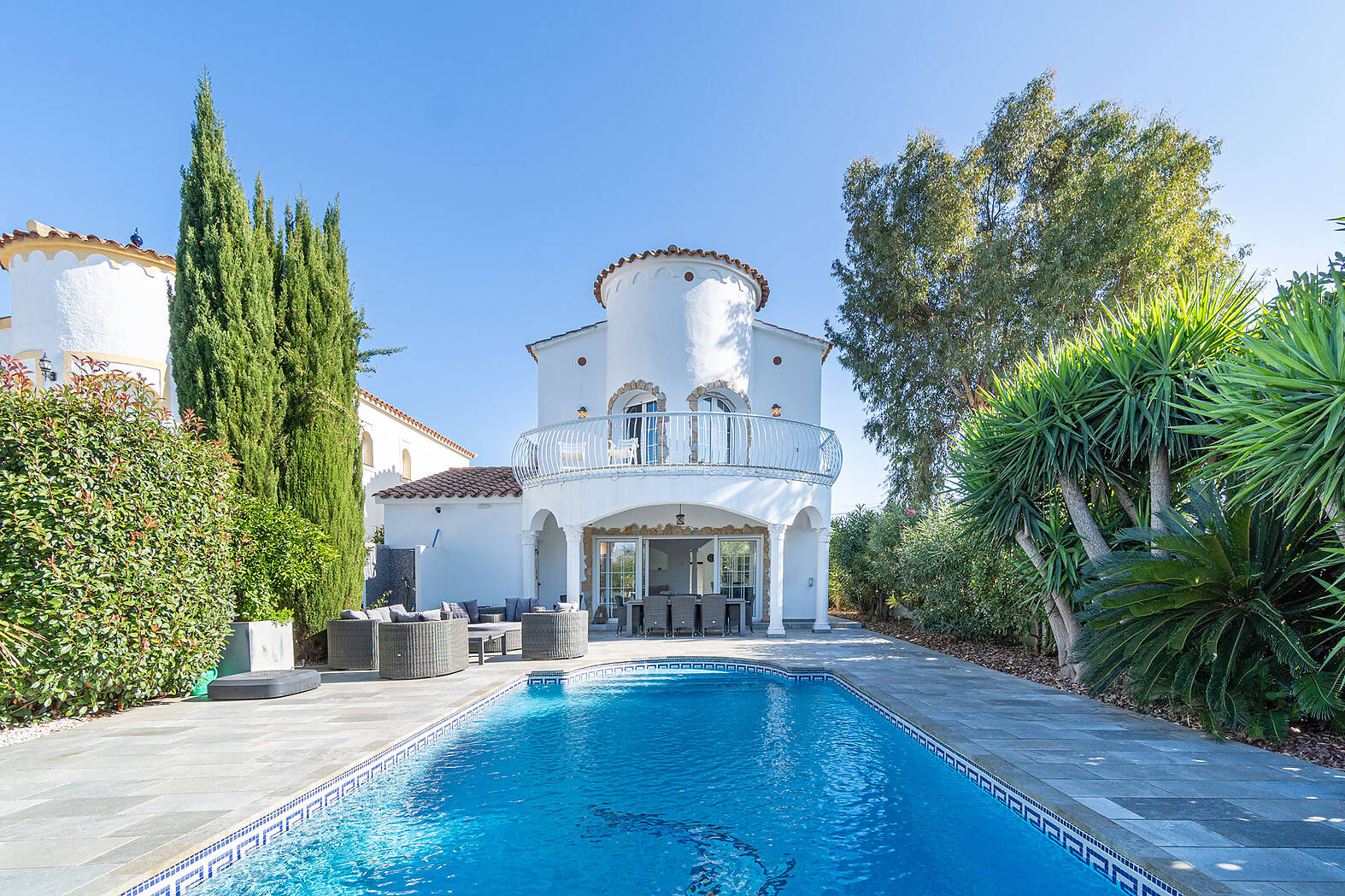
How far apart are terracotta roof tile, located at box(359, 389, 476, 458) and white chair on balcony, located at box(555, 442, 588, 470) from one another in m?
4.95

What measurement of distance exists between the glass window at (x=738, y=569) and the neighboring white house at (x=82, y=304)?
8072 millimetres

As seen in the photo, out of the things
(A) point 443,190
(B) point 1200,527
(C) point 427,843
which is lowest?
(C) point 427,843

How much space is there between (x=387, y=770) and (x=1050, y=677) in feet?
26.1

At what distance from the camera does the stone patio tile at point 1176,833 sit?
3521 millimetres

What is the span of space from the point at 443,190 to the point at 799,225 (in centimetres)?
1057

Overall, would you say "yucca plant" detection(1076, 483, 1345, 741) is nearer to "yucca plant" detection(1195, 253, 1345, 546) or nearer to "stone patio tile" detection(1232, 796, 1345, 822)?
"yucca plant" detection(1195, 253, 1345, 546)

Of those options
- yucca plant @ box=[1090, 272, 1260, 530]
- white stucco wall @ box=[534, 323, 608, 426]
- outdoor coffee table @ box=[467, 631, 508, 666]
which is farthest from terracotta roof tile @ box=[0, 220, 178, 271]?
yucca plant @ box=[1090, 272, 1260, 530]

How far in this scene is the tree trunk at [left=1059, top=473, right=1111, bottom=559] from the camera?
749cm

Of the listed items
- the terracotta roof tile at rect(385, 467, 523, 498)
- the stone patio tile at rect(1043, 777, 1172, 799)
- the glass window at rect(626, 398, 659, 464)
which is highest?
the glass window at rect(626, 398, 659, 464)

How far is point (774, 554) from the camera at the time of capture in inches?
521

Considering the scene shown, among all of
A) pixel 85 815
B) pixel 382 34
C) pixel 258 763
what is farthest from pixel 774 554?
pixel 382 34

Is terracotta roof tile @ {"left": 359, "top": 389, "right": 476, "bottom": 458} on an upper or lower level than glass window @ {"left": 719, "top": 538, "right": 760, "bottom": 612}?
upper

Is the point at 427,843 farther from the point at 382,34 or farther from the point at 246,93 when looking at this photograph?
the point at 382,34

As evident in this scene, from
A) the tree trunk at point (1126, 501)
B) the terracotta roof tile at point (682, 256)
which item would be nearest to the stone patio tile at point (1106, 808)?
the tree trunk at point (1126, 501)
